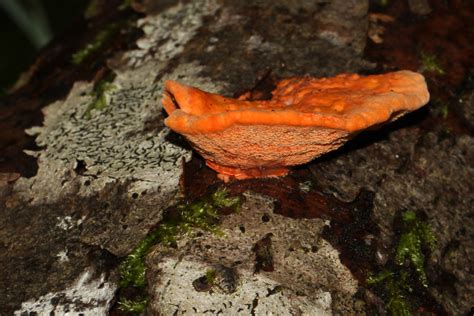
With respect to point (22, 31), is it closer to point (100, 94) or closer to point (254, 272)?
point (100, 94)

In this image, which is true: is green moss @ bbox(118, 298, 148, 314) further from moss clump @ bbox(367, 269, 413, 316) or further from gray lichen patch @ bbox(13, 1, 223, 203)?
moss clump @ bbox(367, 269, 413, 316)

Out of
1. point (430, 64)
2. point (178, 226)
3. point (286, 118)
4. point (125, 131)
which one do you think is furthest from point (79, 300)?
point (430, 64)

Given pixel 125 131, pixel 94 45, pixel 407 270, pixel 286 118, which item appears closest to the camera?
pixel 286 118

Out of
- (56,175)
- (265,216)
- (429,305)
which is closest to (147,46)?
(56,175)

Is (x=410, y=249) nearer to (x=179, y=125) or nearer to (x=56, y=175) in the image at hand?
(x=179, y=125)

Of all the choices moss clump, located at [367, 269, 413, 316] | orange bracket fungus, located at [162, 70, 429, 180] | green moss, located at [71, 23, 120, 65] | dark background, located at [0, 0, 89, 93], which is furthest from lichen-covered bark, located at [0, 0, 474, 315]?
dark background, located at [0, 0, 89, 93]
